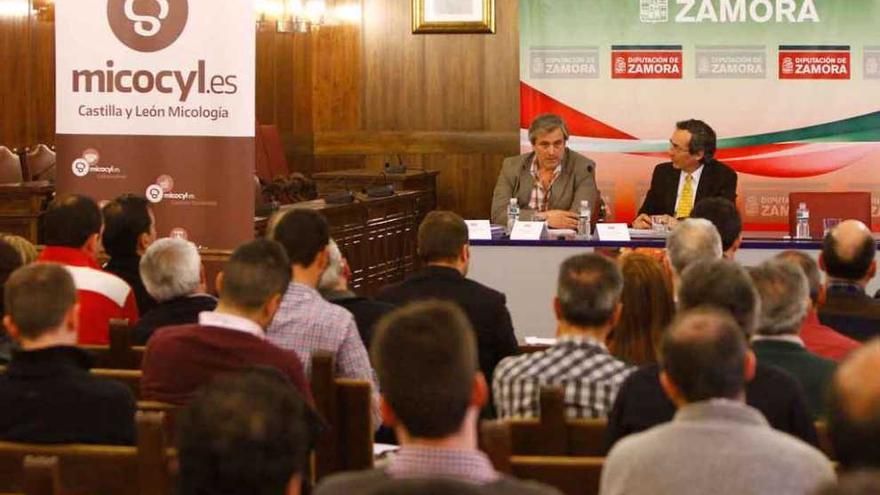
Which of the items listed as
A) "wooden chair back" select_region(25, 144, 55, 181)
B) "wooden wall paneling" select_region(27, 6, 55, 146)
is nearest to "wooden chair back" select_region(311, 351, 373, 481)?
"wooden chair back" select_region(25, 144, 55, 181)

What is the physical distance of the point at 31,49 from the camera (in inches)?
538

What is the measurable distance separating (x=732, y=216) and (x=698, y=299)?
255 cm

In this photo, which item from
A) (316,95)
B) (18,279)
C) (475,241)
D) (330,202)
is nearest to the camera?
(18,279)

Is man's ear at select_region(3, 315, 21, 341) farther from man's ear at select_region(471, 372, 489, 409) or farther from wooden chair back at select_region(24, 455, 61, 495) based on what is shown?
man's ear at select_region(471, 372, 489, 409)

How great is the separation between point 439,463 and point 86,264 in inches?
133

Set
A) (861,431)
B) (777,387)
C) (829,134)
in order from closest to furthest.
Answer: (861,431)
(777,387)
(829,134)

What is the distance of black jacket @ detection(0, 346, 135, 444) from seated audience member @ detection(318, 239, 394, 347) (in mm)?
1347

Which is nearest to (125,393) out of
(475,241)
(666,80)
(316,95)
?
(475,241)

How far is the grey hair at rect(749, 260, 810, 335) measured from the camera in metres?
3.77

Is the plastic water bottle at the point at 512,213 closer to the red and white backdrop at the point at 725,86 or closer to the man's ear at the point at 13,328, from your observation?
the red and white backdrop at the point at 725,86

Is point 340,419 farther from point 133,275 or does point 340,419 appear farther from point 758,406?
point 133,275

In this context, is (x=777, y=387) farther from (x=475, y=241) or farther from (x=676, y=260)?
(x=475, y=241)

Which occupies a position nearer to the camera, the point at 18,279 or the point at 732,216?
the point at 18,279

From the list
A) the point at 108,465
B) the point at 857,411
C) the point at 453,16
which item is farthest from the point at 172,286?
the point at 453,16
